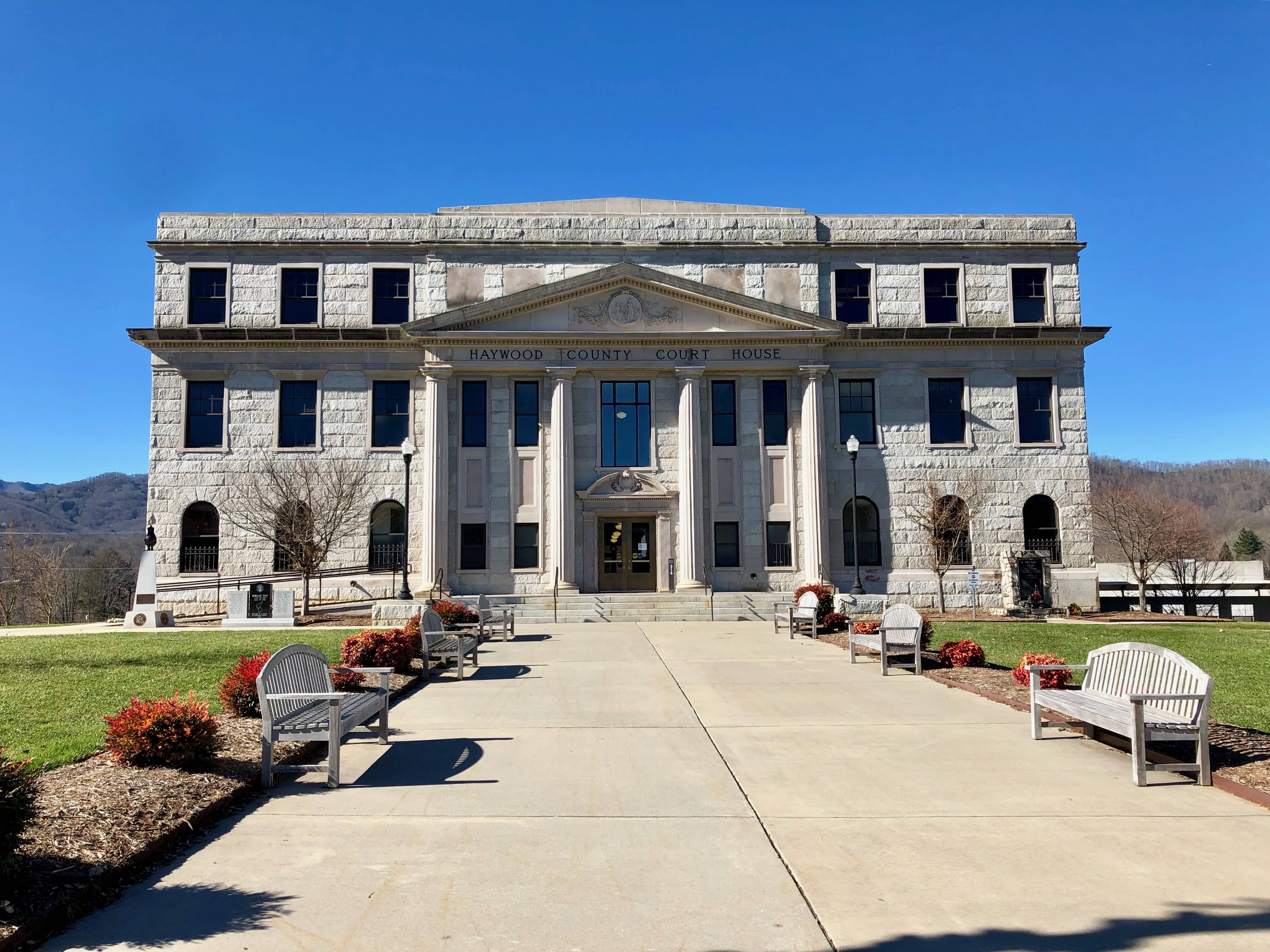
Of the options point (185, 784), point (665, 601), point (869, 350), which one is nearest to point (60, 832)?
point (185, 784)

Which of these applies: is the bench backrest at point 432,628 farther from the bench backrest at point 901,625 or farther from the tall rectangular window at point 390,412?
the tall rectangular window at point 390,412

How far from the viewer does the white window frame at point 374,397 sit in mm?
36219

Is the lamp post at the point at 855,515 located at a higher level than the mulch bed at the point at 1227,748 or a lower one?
higher

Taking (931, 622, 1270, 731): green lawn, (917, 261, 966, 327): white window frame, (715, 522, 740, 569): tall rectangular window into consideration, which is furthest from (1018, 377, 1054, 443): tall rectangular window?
(715, 522, 740, 569): tall rectangular window

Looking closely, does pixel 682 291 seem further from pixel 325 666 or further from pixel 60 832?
pixel 60 832

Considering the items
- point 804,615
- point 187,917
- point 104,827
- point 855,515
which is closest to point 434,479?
point 855,515

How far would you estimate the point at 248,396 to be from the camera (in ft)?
119

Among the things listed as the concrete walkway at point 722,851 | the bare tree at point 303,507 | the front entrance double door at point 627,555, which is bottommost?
the concrete walkway at point 722,851

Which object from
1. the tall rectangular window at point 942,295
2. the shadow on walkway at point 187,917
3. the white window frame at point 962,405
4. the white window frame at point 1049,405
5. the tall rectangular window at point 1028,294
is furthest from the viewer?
the tall rectangular window at point 1028,294

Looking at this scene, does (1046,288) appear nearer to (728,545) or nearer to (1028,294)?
(1028,294)

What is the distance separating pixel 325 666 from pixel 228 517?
2882 cm

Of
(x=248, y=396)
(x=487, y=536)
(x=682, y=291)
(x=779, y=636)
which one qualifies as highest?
(x=682, y=291)

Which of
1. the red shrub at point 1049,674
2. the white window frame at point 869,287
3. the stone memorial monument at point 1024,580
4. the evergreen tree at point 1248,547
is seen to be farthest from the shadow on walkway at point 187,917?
the evergreen tree at point 1248,547

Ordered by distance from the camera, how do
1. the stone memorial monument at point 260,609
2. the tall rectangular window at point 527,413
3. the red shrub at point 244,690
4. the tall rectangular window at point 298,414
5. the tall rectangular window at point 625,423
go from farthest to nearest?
the tall rectangular window at point 298,414 → the tall rectangular window at point 625,423 → the tall rectangular window at point 527,413 → the stone memorial monument at point 260,609 → the red shrub at point 244,690
